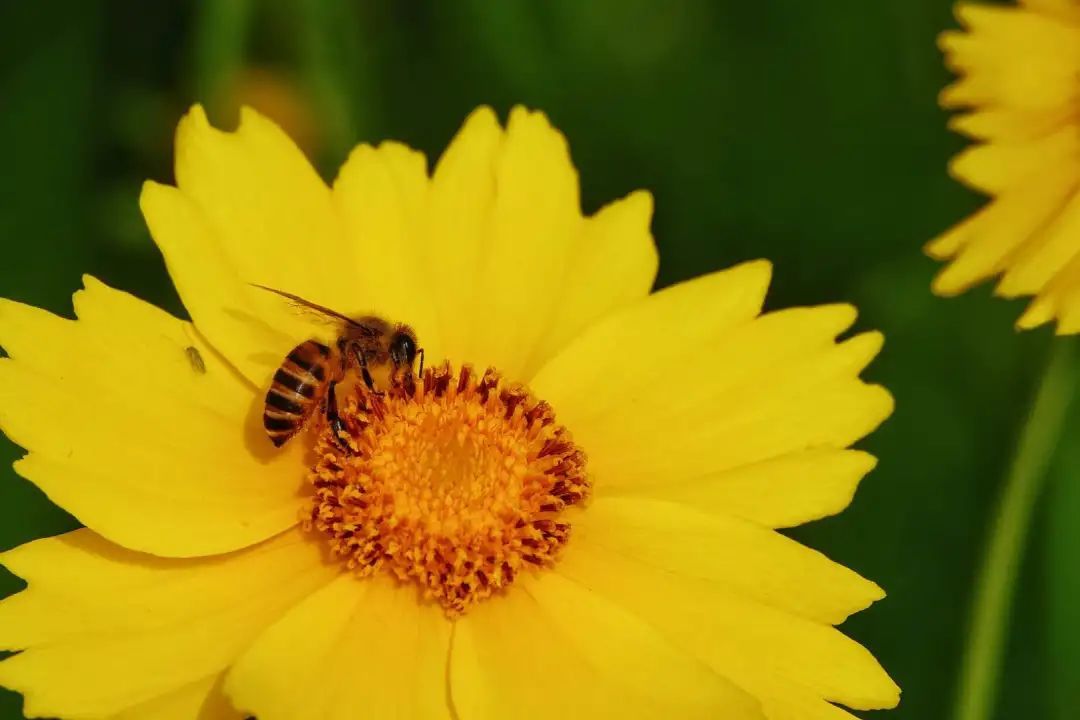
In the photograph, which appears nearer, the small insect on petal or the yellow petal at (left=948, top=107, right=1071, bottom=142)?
the small insect on petal

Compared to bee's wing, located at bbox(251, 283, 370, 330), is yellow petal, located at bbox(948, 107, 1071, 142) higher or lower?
higher

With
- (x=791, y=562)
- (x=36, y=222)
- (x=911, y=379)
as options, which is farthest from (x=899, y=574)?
(x=36, y=222)

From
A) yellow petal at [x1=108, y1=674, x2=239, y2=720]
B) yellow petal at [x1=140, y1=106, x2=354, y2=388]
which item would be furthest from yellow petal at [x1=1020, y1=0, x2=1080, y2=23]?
yellow petal at [x1=108, y1=674, x2=239, y2=720]

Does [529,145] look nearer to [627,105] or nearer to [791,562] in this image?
[791,562]

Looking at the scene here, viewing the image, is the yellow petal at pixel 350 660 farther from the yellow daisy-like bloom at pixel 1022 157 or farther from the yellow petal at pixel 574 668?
the yellow daisy-like bloom at pixel 1022 157

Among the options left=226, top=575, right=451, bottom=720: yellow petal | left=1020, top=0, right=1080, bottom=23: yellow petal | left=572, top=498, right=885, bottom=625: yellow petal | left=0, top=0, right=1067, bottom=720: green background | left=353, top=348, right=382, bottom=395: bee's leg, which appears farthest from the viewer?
left=0, top=0, right=1067, bottom=720: green background

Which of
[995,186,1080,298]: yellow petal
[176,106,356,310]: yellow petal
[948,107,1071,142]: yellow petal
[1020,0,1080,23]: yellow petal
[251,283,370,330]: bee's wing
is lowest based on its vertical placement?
[251,283,370,330]: bee's wing

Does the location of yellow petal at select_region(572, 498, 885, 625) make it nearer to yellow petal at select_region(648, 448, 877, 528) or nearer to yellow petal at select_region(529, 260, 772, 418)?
yellow petal at select_region(648, 448, 877, 528)
